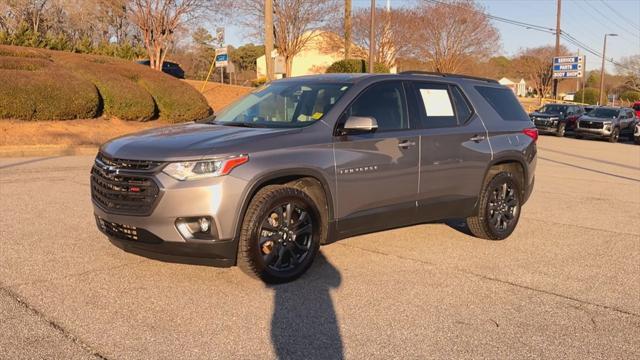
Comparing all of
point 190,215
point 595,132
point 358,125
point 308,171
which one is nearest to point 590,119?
point 595,132

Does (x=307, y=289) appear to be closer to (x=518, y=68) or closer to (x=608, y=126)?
(x=608, y=126)

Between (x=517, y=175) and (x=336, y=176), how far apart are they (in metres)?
2.95

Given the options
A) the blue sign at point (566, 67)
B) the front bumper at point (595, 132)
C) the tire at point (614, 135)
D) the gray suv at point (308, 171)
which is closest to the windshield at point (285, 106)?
the gray suv at point (308, 171)

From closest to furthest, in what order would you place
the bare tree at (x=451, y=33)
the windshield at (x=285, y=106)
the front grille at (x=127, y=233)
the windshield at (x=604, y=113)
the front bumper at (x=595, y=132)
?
the front grille at (x=127, y=233) → the windshield at (x=285, y=106) → the front bumper at (x=595, y=132) → the windshield at (x=604, y=113) → the bare tree at (x=451, y=33)

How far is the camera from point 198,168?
4.55 m

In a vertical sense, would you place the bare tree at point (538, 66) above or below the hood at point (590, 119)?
above

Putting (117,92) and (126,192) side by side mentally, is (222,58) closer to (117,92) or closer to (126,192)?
(117,92)

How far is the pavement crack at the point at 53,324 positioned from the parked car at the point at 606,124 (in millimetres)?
27955

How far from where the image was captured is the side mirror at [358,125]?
517 centimetres

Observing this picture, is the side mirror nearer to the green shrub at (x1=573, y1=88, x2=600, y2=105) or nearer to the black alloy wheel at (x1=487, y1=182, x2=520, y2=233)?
the black alloy wheel at (x1=487, y1=182, x2=520, y2=233)

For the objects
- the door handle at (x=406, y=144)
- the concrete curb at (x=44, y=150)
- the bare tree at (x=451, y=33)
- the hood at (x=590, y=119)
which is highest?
the bare tree at (x=451, y=33)

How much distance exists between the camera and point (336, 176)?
17.1 feet

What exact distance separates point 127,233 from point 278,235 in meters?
1.21

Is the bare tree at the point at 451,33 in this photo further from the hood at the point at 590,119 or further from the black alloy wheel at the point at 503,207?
the black alloy wheel at the point at 503,207
